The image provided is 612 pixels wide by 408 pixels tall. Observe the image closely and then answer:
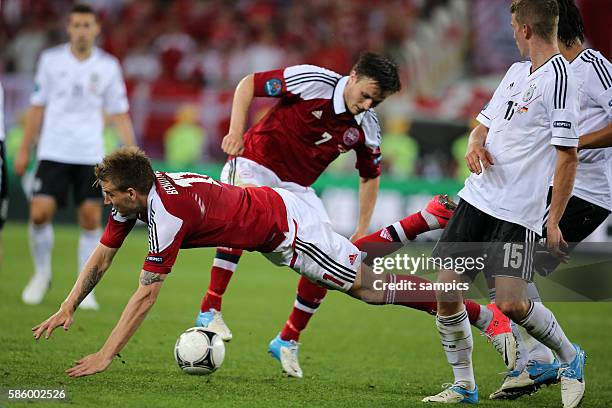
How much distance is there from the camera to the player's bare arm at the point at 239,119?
591cm

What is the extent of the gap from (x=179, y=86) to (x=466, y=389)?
1228cm

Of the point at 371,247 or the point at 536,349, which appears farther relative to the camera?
the point at 371,247

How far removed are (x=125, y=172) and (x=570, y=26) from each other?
106 inches

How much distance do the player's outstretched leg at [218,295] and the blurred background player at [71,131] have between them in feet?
7.99

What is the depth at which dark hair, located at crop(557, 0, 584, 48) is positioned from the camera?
5.61 meters

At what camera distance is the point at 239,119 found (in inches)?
243

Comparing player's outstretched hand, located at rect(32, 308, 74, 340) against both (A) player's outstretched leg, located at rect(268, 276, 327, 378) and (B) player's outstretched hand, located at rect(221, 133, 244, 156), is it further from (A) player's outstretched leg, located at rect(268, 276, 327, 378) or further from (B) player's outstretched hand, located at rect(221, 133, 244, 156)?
(A) player's outstretched leg, located at rect(268, 276, 327, 378)

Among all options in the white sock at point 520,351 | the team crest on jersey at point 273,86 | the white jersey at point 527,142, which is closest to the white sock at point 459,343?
the white sock at point 520,351

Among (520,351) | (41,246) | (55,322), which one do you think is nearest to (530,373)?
(520,351)

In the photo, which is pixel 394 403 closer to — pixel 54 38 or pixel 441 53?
pixel 441 53

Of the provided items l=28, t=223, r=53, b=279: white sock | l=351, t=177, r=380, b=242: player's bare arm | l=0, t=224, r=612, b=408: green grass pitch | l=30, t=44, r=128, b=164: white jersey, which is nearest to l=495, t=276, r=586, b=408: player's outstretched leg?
l=0, t=224, r=612, b=408: green grass pitch

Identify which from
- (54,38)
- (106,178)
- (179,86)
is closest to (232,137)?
(106,178)

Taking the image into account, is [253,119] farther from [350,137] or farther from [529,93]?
[529,93]

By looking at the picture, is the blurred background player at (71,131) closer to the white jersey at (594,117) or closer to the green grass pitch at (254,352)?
the green grass pitch at (254,352)
